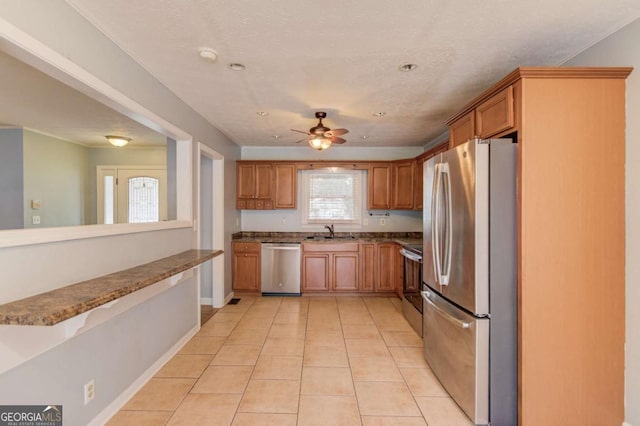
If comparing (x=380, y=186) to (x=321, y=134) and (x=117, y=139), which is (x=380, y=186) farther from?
(x=117, y=139)

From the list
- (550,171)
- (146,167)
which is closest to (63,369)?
Result: (550,171)

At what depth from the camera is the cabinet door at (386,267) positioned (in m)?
4.96

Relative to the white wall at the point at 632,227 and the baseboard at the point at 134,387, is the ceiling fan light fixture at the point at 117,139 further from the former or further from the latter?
the white wall at the point at 632,227

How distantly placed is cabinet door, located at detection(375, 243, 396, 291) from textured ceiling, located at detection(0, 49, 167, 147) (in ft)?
13.0

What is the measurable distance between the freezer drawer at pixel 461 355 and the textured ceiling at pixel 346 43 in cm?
184

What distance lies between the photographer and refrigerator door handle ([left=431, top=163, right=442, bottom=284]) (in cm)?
238

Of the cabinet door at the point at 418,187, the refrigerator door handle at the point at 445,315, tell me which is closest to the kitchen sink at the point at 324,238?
the cabinet door at the point at 418,187

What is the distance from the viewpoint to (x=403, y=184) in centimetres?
515

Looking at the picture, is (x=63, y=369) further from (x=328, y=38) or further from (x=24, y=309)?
(x=328, y=38)

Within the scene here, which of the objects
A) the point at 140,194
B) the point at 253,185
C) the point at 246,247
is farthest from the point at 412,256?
the point at 140,194

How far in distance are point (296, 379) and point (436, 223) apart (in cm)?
171

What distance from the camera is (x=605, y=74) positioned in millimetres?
1787

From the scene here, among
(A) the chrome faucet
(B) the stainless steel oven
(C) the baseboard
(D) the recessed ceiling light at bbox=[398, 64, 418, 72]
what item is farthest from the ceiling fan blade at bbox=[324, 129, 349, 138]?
(C) the baseboard

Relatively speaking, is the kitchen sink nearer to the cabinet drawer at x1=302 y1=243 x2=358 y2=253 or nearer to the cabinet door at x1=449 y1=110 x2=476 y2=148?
the cabinet drawer at x1=302 y1=243 x2=358 y2=253
